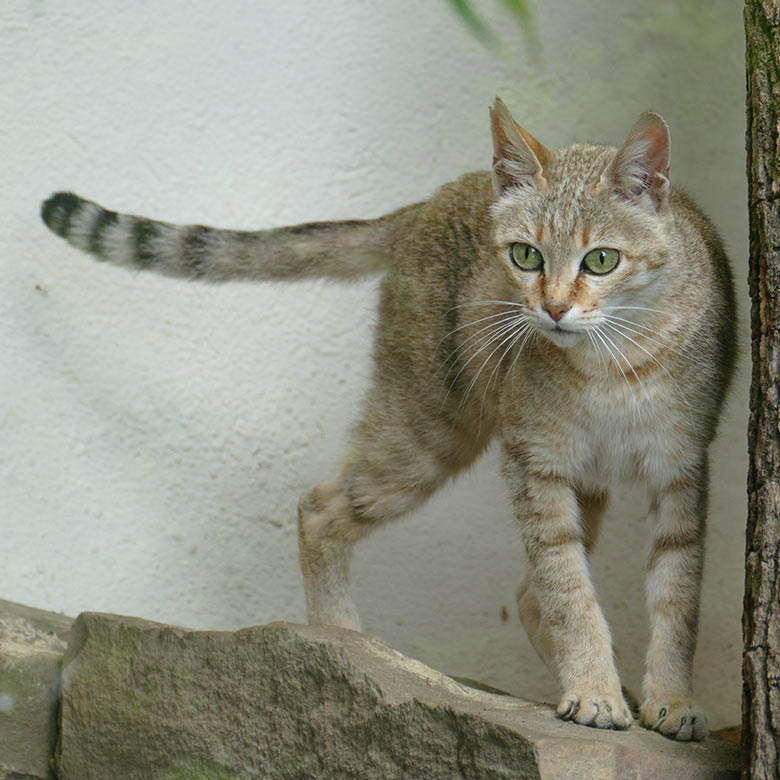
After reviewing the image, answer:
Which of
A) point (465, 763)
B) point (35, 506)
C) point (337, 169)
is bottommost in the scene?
point (35, 506)

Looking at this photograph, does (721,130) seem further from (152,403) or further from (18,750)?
(18,750)

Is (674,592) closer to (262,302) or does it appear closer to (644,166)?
(644,166)

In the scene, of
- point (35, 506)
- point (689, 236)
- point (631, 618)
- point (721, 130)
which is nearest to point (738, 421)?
point (631, 618)

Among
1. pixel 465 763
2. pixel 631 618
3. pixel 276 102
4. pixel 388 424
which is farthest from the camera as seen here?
pixel 631 618

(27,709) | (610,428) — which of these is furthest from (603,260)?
(27,709)

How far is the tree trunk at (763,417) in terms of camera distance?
6.51 ft

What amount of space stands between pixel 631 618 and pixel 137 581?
6.23ft

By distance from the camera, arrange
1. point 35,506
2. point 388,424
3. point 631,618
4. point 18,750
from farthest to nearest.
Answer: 1. point 631,618
2. point 35,506
3. point 388,424
4. point 18,750

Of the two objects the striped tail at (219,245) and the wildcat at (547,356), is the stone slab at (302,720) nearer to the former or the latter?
the wildcat at (547,356)

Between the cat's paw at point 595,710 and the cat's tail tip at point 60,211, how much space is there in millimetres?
1977

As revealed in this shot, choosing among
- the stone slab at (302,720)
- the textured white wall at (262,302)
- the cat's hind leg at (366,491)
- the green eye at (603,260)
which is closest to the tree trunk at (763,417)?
the stone slab at (302,720)

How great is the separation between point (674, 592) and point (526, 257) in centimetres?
94

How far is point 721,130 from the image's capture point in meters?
3.96

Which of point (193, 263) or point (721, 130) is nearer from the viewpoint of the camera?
point (193, 263)
